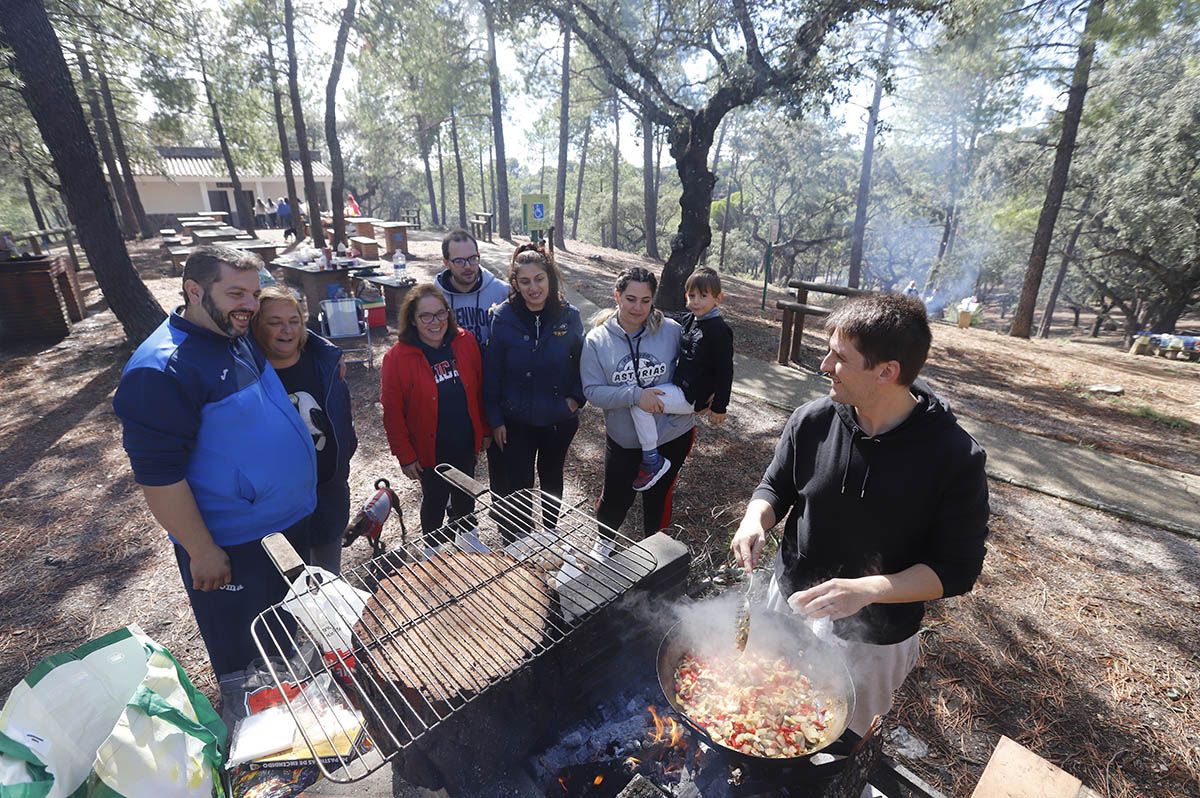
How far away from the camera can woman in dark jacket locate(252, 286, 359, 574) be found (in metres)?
2.79

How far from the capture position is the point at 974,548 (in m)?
1.74

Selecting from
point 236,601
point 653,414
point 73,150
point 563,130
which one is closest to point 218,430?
point 236,601

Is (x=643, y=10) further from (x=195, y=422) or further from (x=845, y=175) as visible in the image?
(x=845, y=175)

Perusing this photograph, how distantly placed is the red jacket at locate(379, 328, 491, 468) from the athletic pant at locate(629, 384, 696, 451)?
107 cm

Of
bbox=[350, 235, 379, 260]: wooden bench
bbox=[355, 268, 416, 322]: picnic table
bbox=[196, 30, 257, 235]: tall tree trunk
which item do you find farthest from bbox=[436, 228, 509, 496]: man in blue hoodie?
bbox=[350, 235, 379, 260]: wooden bench

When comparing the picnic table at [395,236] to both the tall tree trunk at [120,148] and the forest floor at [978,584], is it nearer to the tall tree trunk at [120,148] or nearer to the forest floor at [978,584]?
the tall tree trunk at [120,148]

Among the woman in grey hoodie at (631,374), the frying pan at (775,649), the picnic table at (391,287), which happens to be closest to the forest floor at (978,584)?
the woman in grey hoodie at (631,374)

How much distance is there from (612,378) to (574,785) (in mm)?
2137

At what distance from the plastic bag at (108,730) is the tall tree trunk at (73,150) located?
7.53 meters

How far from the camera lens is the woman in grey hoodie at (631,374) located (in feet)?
10.9

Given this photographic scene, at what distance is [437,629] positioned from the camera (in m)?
2.03

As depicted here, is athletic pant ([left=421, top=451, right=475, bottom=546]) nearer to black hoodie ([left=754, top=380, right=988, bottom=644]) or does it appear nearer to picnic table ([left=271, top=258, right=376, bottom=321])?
black hoodie ([left=754, top=380, right=988, bottom=644])

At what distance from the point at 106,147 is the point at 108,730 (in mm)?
21683

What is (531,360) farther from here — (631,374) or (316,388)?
(316,388)
